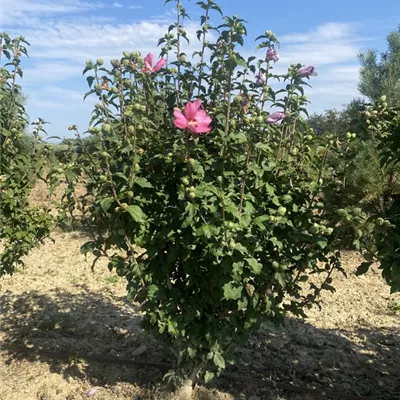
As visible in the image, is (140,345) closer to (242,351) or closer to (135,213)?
(242,351)

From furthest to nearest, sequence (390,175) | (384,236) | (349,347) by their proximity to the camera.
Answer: (390,175) < (349,347) < (384,236)

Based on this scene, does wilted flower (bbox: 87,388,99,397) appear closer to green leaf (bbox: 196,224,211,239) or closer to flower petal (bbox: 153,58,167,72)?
green leaf (bbox: 196,224,211,239)

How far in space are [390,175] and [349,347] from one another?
2669mm

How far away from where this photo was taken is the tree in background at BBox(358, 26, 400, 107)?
19.6 ft

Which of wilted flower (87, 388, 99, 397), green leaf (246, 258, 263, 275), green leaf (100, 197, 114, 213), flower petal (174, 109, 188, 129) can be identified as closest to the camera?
flower petal (174, 109, 188, 129)

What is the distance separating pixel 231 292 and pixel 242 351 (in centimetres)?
131

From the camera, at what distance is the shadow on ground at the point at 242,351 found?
2.79 meters

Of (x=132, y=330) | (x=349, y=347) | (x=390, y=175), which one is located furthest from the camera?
(x=390, y=175)

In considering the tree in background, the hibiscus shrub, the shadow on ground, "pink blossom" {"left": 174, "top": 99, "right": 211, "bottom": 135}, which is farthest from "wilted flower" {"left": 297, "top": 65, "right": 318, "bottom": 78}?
the tree in background

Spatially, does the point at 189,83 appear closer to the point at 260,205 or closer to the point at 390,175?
the point at 260,205

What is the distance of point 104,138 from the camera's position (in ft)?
6.31

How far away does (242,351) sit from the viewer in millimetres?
3141

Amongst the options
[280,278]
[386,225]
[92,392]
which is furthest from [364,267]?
[92,392]

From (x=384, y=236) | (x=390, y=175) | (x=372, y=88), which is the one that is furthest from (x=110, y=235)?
(x=372, y=88)
